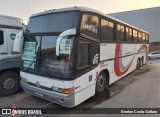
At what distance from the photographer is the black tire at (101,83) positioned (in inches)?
258

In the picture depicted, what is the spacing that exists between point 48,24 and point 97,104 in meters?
3.06

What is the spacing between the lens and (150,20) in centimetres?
3569

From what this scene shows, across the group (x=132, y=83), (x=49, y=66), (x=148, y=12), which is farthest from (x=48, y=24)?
(x=148, y=12)

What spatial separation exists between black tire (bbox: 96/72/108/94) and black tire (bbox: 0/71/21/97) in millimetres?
3206

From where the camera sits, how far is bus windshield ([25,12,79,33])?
16.6 ft

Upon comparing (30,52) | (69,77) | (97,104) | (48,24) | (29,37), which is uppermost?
(48,24)

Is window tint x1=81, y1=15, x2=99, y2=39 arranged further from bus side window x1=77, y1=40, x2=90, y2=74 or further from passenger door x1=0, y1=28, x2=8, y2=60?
passenger door x1=0, y1=28, x2=8, y2=60

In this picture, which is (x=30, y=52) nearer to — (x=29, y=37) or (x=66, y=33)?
(x=29, y=37)

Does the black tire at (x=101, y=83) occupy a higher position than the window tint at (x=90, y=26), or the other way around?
the window tint at (x=90, y=26)

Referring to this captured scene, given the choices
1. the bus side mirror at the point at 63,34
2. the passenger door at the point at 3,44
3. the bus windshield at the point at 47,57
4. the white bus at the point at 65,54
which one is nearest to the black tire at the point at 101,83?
the white bus at the point at 65,54

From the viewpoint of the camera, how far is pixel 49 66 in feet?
16.8

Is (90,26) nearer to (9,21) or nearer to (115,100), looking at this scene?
(115,100)

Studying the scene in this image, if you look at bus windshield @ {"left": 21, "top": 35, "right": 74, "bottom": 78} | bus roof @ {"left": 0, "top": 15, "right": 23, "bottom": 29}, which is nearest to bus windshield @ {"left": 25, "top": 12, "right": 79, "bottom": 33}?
bus windshield @ {"left": 21, "top": 35, "right": 74, "bottom": 78}

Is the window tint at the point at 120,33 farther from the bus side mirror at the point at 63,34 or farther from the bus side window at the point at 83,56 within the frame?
the bus side mirror at the point at 63,34
